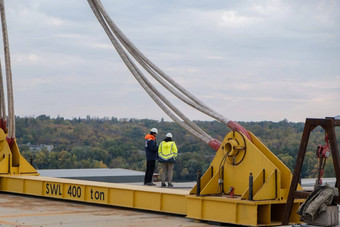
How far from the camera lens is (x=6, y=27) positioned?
17.8 metres

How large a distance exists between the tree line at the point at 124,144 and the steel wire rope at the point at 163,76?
2717cm

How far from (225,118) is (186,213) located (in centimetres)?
207

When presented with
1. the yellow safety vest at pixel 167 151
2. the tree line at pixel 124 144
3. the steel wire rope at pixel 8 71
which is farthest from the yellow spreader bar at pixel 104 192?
the tree line at pixel 124 144

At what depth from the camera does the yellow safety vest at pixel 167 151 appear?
18406 millimetres

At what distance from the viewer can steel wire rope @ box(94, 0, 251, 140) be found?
12656 mm

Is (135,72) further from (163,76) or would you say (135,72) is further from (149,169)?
(149,169)

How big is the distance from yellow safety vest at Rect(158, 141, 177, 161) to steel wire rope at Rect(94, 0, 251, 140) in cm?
495

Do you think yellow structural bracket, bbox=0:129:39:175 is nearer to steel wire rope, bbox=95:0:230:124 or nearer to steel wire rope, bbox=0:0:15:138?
steel wire rope, bbox=0:0:15:138

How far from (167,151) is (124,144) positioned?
6256cm

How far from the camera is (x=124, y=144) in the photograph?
80688 millimetres

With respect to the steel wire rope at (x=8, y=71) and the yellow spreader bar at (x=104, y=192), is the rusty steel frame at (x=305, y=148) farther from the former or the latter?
the steel wire rope at (x=8, y=71)

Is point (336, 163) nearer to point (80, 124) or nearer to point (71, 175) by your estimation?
point (71, 175)

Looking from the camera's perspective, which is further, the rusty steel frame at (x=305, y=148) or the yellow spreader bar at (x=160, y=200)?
the yellow spreader bar at (x=160, y=200)

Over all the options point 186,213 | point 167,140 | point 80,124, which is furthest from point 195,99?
point 80,124
